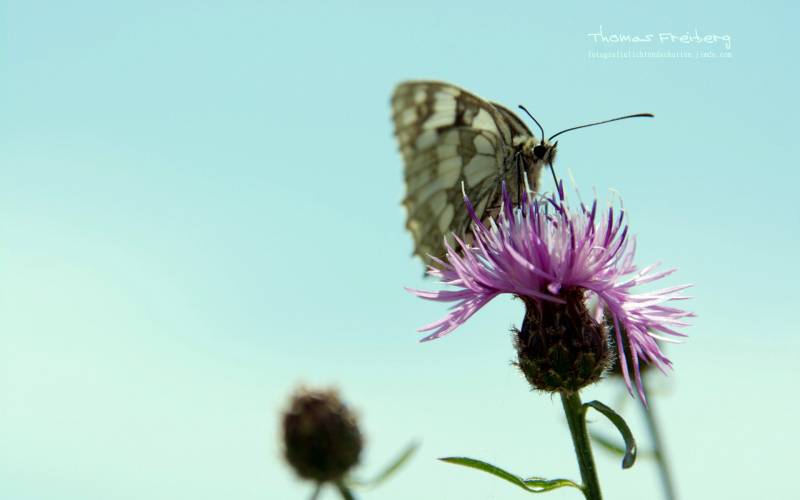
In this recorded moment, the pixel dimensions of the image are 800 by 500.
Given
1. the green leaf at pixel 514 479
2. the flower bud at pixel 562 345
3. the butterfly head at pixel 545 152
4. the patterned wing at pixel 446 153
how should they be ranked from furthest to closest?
the patterned wing at pixel 446 153, the butterfly head at pixel 545 152, the flower bud at pixel 562 345, the green leaf at pixel 514 479

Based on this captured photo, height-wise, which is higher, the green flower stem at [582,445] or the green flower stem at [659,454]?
the green flower stem at [582,445]

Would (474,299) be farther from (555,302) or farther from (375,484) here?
(375,484)

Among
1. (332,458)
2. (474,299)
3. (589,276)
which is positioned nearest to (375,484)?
(332,458)

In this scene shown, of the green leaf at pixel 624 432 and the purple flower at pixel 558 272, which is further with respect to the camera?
the purple flower at pixel 558 272

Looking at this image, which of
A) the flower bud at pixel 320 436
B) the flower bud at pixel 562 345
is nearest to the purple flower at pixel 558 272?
the flower bud at pixel 562 345

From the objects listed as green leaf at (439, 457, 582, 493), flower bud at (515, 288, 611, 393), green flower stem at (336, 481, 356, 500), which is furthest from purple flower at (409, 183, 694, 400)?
green flower stem at (336, 481, 356, 500)

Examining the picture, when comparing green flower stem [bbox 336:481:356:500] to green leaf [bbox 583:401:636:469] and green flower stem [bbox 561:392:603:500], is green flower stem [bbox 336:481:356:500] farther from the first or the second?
green leaf [bbox 583:401:636:469]

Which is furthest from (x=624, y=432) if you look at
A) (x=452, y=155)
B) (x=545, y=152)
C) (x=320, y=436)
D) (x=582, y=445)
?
(x=320, y=436)

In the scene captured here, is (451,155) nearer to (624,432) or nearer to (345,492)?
(345,492)

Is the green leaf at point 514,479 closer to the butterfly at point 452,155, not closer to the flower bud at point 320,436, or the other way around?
the butterfly at point 452,155
